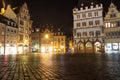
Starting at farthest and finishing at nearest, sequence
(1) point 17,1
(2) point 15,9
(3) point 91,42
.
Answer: (1) point 17,1 < (2) point 15,9 < (3) point 91,42

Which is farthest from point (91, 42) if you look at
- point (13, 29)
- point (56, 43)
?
point (56, 43)

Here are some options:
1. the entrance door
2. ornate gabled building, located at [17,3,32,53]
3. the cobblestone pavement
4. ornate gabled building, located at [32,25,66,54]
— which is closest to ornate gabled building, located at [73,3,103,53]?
the entrance door

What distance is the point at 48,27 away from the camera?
10381cm

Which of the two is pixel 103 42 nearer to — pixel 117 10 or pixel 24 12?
pixel 117 10

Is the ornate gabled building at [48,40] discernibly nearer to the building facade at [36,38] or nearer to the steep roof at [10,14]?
the building facade at [36,38]

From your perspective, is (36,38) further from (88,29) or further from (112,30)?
(112,30)

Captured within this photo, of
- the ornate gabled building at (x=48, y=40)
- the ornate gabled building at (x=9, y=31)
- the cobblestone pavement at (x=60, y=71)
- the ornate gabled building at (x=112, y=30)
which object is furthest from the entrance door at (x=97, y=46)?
the cobblestone pavement at (x=60, y=71)

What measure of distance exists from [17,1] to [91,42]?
3835 cm

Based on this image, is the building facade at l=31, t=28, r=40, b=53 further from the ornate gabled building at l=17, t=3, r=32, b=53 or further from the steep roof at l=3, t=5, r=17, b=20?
the steep roof at l=3, t=5, r=17, b=20

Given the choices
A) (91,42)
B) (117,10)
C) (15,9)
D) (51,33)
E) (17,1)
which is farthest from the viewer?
(51,33)

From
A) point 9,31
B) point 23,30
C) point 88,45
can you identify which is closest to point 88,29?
point 88,45

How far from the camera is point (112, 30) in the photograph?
63.8 metres

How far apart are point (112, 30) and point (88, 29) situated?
9.52 metres

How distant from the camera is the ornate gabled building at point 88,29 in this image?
67.4m
